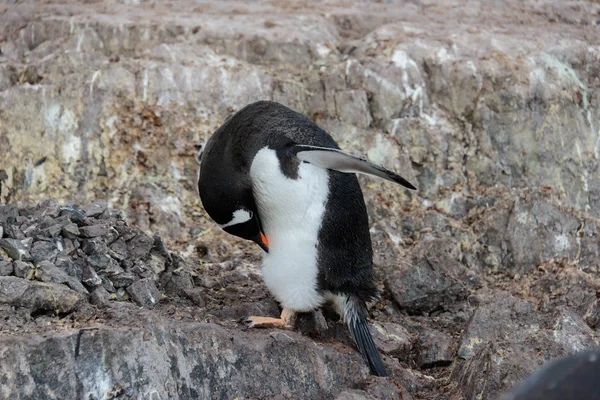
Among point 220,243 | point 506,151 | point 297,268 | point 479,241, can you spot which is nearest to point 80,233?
point 297,268

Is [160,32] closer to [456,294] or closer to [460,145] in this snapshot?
[460,145]

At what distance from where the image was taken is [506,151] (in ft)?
24.0

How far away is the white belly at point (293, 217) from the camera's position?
4.52 metres

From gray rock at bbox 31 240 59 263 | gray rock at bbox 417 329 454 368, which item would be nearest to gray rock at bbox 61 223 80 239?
gray rock at bbox 31 240 59 263

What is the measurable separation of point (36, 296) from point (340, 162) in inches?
63.5

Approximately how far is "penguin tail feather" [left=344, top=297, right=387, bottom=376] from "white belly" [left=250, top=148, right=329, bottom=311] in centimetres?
19

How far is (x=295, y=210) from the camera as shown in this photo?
178 inches

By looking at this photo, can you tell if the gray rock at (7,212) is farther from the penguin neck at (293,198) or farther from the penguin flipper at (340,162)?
the penguin flipper at (340,162)

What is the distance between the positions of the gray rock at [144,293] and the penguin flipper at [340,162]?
103cm

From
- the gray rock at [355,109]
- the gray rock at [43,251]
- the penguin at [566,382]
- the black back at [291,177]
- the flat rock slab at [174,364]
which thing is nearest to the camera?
the penguin at [566,382]

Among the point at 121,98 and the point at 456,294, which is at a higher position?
the point at 121,98

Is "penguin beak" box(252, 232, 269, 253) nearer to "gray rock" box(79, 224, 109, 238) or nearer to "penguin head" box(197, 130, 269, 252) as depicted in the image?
"penguin head" box(197, 130, 269, 252)

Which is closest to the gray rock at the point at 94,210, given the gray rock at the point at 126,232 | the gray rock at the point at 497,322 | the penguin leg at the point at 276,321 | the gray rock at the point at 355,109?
the gray rock at the point at 126,232

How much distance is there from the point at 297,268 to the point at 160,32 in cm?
381
